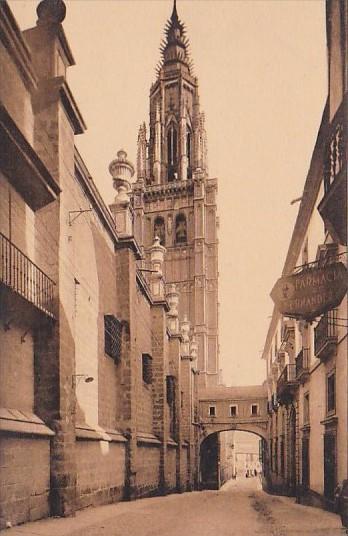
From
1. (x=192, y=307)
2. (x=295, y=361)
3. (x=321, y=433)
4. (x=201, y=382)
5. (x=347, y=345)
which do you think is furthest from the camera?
(x=192, y=307)

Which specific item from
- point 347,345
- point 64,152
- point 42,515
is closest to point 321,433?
point 347,345

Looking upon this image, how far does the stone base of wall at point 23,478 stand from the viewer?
764 cm

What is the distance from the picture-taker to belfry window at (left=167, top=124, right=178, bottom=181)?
64.1 m

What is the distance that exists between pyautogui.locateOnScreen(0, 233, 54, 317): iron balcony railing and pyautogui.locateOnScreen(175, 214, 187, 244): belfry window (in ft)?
170

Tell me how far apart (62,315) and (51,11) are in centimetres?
482

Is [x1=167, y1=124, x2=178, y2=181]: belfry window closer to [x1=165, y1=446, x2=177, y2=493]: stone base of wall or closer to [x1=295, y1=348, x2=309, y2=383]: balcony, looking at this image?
[x1=165, y1=446, x2=177, y2=493]: stone base of wall

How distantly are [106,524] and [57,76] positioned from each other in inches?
276

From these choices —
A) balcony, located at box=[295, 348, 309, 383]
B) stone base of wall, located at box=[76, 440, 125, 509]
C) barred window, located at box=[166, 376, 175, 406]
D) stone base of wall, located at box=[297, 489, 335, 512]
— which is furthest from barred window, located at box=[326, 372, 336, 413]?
barred window, located at box=[166, 376, 175, 406]

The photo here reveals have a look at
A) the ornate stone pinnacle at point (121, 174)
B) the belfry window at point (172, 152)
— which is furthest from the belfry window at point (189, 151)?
the ornate stone pinnacle at point (121, 174)

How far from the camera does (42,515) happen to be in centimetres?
888

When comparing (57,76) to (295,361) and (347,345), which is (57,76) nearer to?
(347,345)

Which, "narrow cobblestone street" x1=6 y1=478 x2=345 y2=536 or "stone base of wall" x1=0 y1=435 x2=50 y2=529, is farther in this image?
"narrow cobblestone street" x1=6 y1=478 x2=345 y2=536

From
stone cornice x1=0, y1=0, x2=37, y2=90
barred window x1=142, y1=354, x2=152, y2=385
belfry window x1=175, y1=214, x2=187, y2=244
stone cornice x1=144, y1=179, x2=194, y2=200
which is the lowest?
barred window x1=142, y1=354, x2=152, y2=385

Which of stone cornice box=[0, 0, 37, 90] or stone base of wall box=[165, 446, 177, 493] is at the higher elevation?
stone cornice box=[0, 0, 37, 90]
